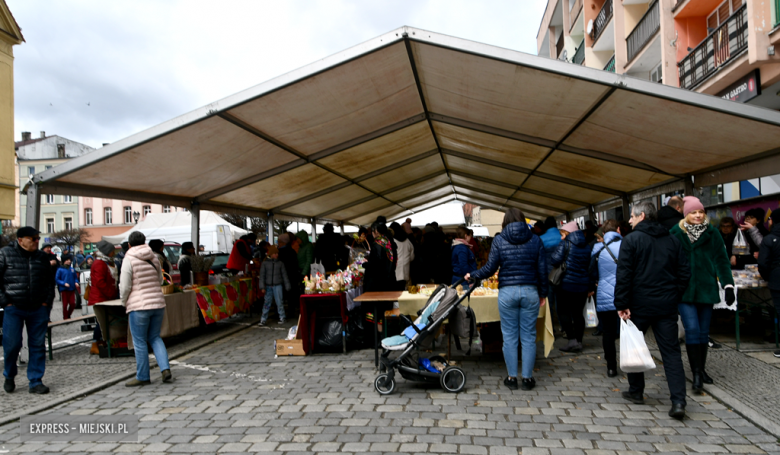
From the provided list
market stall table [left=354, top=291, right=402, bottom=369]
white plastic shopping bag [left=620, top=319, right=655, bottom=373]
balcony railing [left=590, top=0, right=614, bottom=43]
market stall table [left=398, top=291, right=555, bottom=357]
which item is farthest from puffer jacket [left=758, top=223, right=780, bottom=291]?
balcony railing [left=590, top=0, right=614, bottom=43]

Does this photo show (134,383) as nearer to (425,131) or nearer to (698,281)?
(698,281)

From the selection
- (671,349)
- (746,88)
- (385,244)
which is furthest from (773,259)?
(746,88)

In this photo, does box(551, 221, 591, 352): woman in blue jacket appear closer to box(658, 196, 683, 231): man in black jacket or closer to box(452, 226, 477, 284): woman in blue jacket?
box(452, 226, 477, 284): woman in blue jacket

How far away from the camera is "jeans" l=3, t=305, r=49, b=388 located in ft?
17.7

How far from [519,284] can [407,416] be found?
165 centimetres

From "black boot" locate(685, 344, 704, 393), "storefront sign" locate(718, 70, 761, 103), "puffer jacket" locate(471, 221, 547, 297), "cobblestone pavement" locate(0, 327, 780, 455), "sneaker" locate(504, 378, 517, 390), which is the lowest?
"cobblestone pavement" locate(0, 327, 780, 455)

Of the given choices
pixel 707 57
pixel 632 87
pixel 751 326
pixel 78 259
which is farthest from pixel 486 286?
pixel 78 259

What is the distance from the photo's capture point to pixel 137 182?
7.67m

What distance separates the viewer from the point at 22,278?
5.39 metres

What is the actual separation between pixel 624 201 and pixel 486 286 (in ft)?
22.3

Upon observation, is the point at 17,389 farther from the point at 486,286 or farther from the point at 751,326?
the point at 751,326

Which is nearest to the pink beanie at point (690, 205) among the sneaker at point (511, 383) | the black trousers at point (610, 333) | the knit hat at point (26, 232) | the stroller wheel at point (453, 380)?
the black trousers at point (610, 333)

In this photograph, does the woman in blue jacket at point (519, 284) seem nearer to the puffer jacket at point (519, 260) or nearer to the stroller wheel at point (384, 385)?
the puffer jacket at point (519, 260)

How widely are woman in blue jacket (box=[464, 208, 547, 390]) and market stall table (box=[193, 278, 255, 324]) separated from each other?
5477 mm
